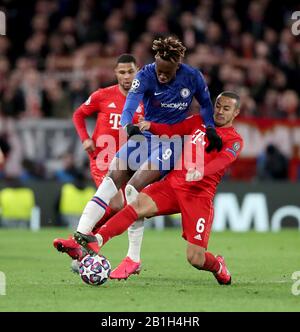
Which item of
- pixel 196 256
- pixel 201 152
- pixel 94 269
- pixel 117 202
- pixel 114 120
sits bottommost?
pixel 94 269

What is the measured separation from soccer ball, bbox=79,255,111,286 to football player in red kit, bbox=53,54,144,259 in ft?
5.93

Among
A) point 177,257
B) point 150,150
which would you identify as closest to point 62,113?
point 177,257

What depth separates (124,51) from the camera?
64.1 feet

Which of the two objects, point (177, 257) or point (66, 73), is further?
point (66, 73)

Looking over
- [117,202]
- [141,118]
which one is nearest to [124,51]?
[141,118]

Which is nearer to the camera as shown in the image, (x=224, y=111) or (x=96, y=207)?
(x=96, y=207)

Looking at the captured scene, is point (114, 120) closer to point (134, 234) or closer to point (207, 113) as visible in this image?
point (134, 234)

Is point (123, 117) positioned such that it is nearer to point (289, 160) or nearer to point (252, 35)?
point (289, 160)

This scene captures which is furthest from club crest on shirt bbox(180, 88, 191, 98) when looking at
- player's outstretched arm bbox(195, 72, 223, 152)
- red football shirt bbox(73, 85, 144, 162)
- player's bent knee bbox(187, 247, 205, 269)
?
player's bent knee bbox(187, 247, 205, 269)

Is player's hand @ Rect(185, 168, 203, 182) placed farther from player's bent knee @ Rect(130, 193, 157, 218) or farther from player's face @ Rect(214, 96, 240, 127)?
player's face @ Rect(214, 96, 240, 127)

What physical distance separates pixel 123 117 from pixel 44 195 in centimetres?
882

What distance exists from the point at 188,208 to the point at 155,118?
1003 millimetres
